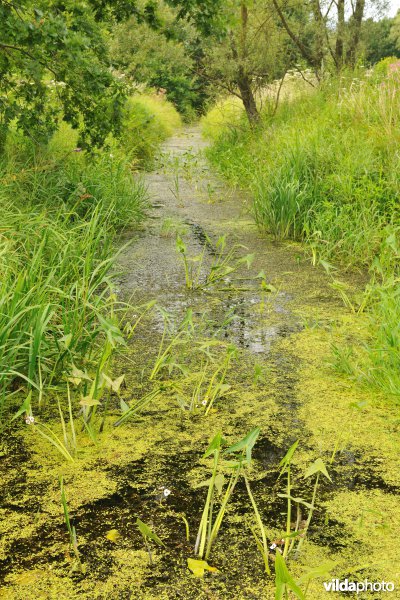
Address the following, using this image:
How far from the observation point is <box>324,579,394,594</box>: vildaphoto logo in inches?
59.4

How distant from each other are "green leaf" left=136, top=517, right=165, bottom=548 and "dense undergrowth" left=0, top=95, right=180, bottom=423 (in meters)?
0.70

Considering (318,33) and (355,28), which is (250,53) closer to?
(318,33)

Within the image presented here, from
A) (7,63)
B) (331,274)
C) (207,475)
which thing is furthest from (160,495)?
(7,63)

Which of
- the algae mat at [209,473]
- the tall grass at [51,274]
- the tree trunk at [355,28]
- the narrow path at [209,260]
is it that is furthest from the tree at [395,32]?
the algae mat at [209,473]

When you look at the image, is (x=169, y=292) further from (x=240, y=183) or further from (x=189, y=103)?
(x=189, y=103)

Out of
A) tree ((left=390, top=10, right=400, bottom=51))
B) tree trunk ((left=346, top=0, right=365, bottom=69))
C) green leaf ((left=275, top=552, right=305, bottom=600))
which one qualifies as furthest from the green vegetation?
tree ((left=390, top=10, right=400, bottom=51))

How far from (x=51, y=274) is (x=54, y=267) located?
0.59 feet

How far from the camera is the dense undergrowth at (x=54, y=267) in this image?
7.72 ft

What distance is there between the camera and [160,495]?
1.87 meters

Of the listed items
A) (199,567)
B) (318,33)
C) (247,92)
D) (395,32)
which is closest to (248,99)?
(247,92)

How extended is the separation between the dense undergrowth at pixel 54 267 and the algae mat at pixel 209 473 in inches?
7.5

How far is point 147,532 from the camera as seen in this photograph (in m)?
1.52

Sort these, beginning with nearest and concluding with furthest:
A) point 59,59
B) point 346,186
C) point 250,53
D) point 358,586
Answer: point 358,586
point 59,59
point 346,186
point 250,53

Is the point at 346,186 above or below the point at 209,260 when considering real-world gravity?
above
